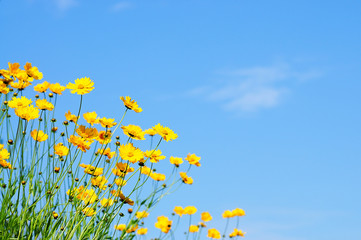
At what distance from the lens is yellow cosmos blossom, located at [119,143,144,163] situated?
259 centimetres

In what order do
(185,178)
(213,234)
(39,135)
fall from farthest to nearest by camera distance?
(213,234) → (185,178) → (39,135)

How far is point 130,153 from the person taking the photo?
103 inches

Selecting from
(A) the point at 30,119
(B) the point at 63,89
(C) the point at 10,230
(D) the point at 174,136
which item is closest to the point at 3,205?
(C) the point at 10,230

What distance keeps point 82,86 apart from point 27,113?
0.46 meters

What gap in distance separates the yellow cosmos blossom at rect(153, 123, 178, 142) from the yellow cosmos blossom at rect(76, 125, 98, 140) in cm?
40

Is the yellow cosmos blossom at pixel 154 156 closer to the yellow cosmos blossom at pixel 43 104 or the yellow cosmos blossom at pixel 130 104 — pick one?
the yellow cosmos blossom at pixel 130 104

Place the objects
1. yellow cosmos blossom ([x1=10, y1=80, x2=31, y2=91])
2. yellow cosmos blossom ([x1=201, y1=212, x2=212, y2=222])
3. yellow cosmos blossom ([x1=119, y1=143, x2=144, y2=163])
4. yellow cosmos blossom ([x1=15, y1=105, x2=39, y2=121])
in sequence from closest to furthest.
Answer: yellow cosmos blossom ([x1=119, y1=143, x2=144, y2=163])
yellow cosmos blossom ([x1=15, y1=105, x2=39, y2=121])
yellow cosmos blossom ([x1=10, y1=80, x2=31, y2=91])
yellow cosmos blossom ([x1=201, y1=212, x2=212, y2=222])

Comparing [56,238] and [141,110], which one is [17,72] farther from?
[56,238]

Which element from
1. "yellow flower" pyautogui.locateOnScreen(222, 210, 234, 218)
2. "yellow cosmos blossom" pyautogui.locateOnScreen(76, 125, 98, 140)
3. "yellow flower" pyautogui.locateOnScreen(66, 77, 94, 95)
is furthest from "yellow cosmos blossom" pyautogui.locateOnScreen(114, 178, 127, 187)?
"yellow flower" pyautogui.locateOnScreen(222, 210, 234, 218)

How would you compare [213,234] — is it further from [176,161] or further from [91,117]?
[91,117]

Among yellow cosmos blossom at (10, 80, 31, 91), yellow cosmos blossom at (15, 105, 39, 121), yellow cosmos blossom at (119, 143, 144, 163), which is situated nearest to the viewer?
yellow cosmos blossom at (119, 143, 144, 163)

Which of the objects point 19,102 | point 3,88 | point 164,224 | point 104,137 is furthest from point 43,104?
point 164,224

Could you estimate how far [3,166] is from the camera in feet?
9.89

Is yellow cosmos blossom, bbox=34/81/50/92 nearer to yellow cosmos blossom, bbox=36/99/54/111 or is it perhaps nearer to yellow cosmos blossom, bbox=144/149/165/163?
yellow cosmos blossom, bbox=36/99/54/111
